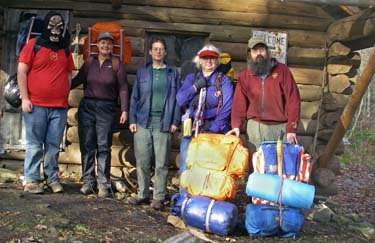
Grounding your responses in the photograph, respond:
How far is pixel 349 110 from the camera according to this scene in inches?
283

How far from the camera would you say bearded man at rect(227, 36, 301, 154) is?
19.6 ft

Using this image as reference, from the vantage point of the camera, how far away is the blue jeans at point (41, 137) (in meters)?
6.31

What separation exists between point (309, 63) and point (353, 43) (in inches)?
32.1

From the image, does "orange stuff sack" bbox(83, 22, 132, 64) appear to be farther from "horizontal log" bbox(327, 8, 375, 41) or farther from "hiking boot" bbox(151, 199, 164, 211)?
"horizontal log" bbox(327, 8, 375, 41)

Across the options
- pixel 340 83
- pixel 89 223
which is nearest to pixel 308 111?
pixel 340 83

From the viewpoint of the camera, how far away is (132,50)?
8.10 metres

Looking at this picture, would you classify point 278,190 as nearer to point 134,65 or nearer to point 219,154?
point 219,154

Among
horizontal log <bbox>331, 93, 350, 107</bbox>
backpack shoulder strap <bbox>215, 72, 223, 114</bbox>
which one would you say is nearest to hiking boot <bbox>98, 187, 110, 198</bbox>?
backpack shoulder strap <bbox>215, 72, 223, 114</bbox>

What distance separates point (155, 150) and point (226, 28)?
9.88 ft

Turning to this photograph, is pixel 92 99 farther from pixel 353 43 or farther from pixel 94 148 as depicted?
pixel 353 43

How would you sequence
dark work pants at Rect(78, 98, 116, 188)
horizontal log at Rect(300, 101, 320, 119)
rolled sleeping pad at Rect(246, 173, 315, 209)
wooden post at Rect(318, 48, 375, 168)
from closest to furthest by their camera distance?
rolled sleeping pad at Rect(246, 173, 315, 209) → dark work pants at Rect(78, 98, 116, 188) → wooden post at Rect(318, 48, 375, 168) → horizontal log at Rect(300, 101, 320, 119)

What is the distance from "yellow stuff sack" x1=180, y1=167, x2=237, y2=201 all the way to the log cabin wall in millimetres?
2509

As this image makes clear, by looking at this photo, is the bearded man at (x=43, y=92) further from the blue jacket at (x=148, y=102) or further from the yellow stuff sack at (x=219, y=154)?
the yellow stuff sack at (x=219, y=154)

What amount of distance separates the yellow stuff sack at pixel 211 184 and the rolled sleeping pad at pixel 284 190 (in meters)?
0.22
